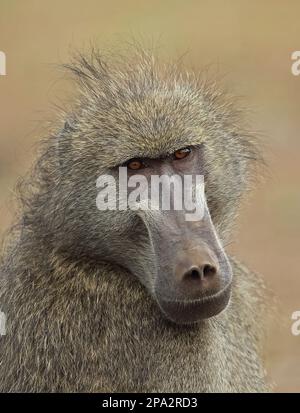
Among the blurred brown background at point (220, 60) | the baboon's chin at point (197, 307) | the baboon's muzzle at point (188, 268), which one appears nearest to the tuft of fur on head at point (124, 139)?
the baboon's muzzle at point (188, 268)

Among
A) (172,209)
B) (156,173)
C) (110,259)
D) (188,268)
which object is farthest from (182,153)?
(188,268)

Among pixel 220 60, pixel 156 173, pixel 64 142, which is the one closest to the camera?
pixel 156 173

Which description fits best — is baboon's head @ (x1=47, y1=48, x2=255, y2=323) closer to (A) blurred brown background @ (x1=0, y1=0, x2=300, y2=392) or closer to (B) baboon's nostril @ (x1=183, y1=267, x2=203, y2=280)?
(B) baboon's nostril @ (x1=183, y1=267, x2=203, y2=280)

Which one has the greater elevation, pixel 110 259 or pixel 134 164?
pixel 134 164

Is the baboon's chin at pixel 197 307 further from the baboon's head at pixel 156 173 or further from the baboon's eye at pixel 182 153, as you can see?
the baboon's eye at pixel 182 153

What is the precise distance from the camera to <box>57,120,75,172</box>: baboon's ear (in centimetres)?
462

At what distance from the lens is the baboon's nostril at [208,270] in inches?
159

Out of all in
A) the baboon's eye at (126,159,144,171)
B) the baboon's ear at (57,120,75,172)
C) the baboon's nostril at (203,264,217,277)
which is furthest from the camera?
the baboon's ear at (57,120,75,172)

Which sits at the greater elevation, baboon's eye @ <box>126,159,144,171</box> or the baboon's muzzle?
baboon's eye @ <box>126,159,144,171</box>

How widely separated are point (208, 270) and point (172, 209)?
1.04 ft

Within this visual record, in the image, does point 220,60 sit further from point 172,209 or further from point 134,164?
point 172,209

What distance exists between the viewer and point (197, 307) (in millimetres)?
4129

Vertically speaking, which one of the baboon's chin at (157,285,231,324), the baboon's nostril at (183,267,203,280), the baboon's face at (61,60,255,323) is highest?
the baboon's face at (61,60,255,323)

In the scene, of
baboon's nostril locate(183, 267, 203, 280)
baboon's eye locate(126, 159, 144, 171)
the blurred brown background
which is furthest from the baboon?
the blurred brown background
